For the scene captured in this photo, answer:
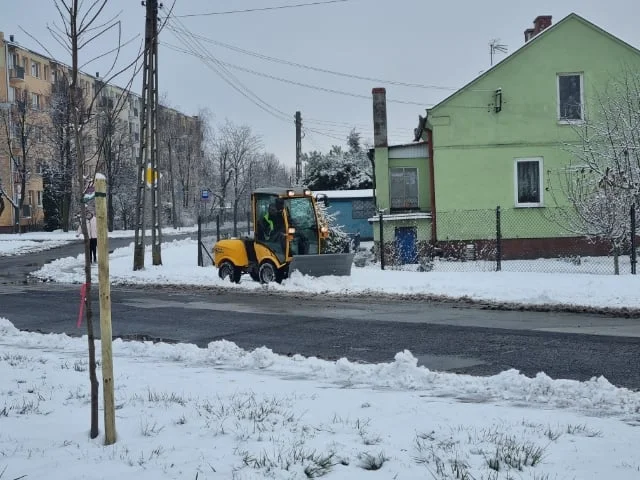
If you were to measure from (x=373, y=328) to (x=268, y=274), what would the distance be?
7.51m

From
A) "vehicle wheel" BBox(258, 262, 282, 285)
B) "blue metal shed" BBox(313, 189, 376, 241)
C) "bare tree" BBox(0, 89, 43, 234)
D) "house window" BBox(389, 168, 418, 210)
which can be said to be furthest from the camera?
"bare tree" BBox(0, 89, 43, 234)

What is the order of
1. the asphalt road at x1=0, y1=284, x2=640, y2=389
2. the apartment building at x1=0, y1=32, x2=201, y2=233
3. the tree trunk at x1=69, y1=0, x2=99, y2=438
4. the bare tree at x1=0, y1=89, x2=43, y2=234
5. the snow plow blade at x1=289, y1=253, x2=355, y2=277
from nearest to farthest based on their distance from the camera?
the tree trunk at x1=69, y1=0, x2=99, y2=438 < the asphalt road at x1=0, y1=284, x2=640, y2=389 < the snow plow blade at x1=289, y1=253, x2=355, y2=277 < the bare tree at x1=0, y1=89, x2=43, y2=234 < the apartment building at x1=0, y1=32, x2=201, y2=233

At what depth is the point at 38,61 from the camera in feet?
243

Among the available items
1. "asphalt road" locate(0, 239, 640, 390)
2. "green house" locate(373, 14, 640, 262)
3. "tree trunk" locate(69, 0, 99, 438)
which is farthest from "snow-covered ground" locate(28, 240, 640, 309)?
"tree trunk" locate(69, 0, 99, 438)

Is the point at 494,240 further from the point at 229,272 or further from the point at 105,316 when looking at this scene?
the point at 105,316

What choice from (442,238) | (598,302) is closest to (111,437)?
(598,302)

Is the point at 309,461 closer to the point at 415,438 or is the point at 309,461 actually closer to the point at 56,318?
the point at 415,438

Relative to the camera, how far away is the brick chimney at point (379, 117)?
104 ft

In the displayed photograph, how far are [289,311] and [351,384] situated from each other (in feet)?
22.5

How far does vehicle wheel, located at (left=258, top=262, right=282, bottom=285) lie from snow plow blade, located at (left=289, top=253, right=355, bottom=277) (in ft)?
1.73

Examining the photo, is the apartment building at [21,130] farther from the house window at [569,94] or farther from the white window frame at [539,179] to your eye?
the house window at [569,94]

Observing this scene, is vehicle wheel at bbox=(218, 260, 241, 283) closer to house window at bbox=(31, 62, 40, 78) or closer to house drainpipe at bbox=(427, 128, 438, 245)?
house drainpipe at bbox=(427, 128, 438, 245)

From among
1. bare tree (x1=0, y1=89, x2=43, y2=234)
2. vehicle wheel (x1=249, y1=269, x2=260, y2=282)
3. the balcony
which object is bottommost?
vehicle wheel (x1=249, y1=269, x2=260, y2=282)

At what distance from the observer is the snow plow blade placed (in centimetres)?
1856
